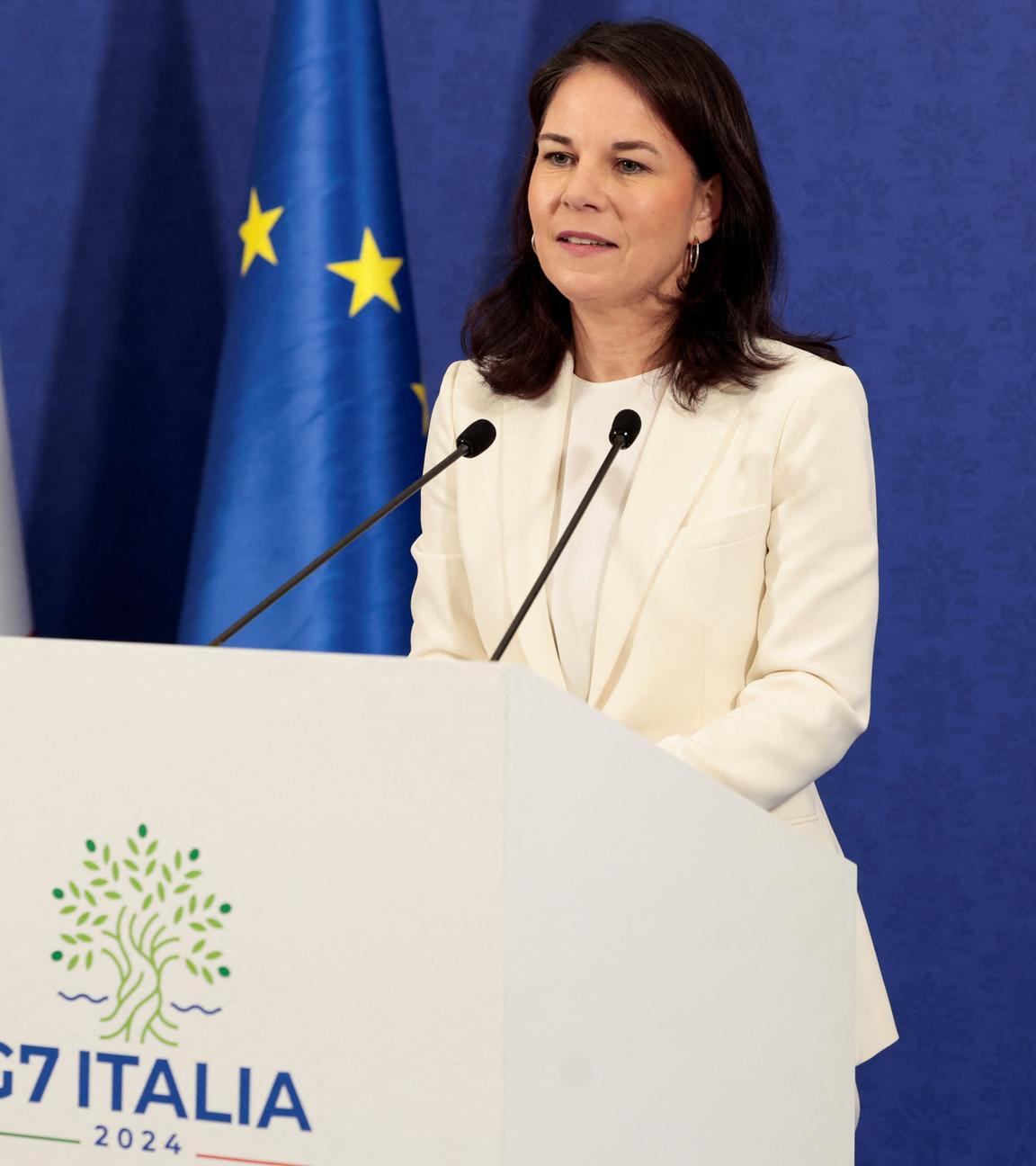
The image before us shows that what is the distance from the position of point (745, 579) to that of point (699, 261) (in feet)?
1.42

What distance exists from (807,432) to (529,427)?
362 mm

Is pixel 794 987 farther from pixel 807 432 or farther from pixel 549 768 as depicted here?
pixel 807 432

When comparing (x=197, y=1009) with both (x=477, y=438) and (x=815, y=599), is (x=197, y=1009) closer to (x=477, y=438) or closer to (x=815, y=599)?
(x=477, y=438)

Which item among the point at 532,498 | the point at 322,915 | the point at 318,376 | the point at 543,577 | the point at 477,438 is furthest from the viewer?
the point at 318,376

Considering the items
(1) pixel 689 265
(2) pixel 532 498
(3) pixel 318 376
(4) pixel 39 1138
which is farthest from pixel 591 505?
(4) pixel 39 1138

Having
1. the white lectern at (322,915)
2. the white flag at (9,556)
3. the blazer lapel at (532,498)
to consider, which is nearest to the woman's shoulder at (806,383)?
the blazer lapel at (532,498)

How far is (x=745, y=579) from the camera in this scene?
1750 mm

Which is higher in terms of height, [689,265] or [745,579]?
[689,265]

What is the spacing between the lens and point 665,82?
1835 mm

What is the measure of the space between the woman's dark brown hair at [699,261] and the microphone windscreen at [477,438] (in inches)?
12.3

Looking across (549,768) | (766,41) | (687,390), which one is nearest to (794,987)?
(549,768)

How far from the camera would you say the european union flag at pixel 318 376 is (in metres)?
2.67

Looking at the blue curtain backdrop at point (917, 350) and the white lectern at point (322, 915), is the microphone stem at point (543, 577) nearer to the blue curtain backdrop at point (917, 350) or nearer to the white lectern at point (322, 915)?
the white lectern at point (322, 915)

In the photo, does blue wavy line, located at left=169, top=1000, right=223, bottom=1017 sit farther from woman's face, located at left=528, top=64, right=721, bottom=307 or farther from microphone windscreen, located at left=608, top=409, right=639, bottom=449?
woman's face, located at left=528, top=64, right=721, bottom=307
